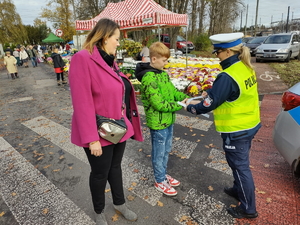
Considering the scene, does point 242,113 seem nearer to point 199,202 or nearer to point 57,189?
point 199,202

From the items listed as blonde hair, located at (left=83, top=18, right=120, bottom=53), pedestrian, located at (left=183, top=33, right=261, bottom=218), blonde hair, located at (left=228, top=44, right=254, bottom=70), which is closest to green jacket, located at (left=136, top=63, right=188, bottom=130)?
pedestrian, located at (left=183, top=33, right=261, bottom=218)

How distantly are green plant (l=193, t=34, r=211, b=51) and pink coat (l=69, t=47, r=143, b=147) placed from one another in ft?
77.8

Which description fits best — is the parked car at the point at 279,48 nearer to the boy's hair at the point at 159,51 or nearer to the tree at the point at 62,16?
the boy's hair at the point at 159,51

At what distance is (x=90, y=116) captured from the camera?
5.69 feet

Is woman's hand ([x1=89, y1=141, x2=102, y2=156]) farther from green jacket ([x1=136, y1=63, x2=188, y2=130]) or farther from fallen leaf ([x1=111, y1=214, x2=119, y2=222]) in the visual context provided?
→ fallen leaf ([x1=111, y1=214, x2=119, y2=222])

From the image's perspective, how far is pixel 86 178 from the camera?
330 centimetres

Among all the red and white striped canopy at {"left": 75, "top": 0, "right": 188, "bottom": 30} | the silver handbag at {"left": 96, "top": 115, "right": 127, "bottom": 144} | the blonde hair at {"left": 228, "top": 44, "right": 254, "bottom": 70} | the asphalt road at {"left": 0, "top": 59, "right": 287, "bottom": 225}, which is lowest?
the asphalt road at {"left": 0, "top": 59, "right": 287, "bottom": 225}

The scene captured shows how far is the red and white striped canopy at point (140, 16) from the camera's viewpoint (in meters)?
9.81

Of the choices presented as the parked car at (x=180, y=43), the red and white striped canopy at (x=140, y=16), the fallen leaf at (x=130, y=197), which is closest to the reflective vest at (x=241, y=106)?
the fallen leaf at (x=130, y=197)

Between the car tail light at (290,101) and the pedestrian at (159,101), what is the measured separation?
1220 millimetres

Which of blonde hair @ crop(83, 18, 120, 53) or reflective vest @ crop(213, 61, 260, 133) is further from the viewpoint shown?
reflective vest @ crop(213, 61, 260, 133)

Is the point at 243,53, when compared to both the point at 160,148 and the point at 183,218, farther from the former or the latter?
the point at 183,218

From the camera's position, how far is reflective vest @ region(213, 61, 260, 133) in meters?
2.00

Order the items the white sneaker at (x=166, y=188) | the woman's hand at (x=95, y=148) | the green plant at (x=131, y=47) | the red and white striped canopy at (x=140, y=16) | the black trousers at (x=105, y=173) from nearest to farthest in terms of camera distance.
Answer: the woman's hand at (x=95, y=148) → the black trousers at (x=105, y=173) → the white sneaker at (x=166, y=188) → the red and white striped canopy at (x=140, y=16) → the green plant at (x=131, y=47)
